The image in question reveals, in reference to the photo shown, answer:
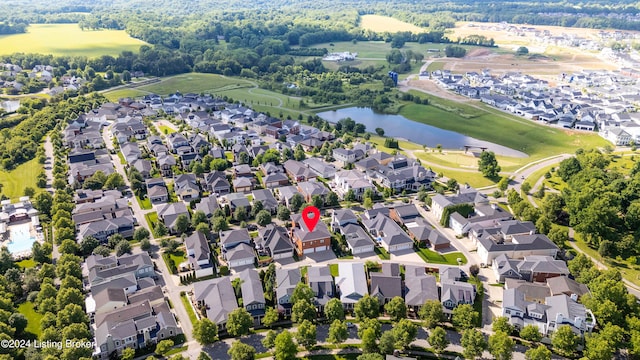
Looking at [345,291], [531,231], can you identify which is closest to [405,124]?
[531,231]

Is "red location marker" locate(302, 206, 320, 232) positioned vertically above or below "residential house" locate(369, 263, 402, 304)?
above

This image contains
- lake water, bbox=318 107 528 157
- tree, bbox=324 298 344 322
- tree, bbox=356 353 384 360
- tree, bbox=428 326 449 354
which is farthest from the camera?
lake water, bbox=318 107 528 157

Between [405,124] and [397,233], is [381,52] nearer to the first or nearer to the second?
[405,124]

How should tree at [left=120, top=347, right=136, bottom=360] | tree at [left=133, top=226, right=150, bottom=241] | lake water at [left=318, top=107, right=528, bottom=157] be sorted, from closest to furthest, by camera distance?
tree at [left=120, top=347, right=136, bottom=360], tree at [left=133, top=226, right=150, bottom=241], lake water at [left=318, top=107, right=528, bottom=157]

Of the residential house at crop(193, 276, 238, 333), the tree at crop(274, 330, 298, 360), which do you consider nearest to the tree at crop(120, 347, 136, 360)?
the residential house at crop(193, 276, 238, 333)

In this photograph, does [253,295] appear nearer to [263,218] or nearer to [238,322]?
[238,322]

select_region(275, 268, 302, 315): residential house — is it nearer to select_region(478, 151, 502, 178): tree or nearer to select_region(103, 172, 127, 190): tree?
select_region(103, 172, 127, 190): tree

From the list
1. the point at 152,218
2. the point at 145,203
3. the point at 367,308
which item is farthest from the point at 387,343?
the point at 145,203

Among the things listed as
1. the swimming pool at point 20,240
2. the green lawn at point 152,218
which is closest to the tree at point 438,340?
the green lawn at point 152,218
